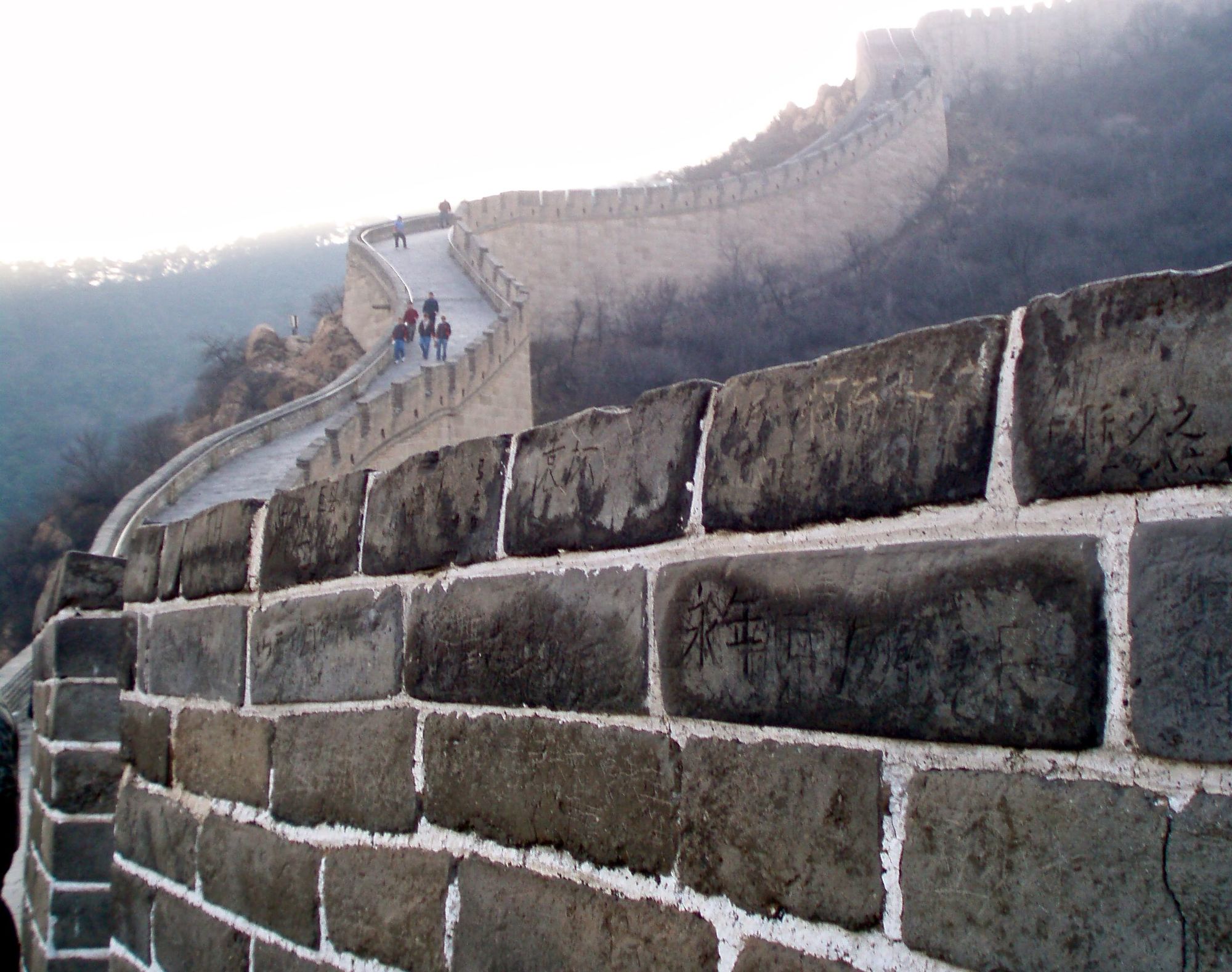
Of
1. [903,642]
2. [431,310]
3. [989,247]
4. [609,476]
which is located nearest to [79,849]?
[609,476]

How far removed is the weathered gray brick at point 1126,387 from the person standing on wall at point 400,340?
63.3 feet

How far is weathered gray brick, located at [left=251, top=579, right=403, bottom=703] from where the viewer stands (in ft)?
6.62

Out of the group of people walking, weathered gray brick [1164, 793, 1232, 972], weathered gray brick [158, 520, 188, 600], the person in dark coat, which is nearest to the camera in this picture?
weathered gray brick [1164, 793, 1232, 972]

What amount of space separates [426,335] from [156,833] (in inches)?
691

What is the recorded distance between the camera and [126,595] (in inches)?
129

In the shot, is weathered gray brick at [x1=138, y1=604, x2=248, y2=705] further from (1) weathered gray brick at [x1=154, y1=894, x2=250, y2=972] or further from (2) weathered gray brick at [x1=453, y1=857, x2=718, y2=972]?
(2) weathered gray brick at [x1=453, y1=857, x2=718, y2=972]

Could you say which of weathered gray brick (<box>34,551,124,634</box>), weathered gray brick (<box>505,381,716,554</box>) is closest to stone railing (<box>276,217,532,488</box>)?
weathered gray brick (<box>34,551,124,634</box>)

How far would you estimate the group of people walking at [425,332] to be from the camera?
19672 millimetres

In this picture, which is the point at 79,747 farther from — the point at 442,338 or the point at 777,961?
the point at 442,338

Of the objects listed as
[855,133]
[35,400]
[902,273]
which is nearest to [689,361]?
[902,273]

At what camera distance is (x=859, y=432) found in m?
1.25

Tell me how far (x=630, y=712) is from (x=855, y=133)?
3437 cm

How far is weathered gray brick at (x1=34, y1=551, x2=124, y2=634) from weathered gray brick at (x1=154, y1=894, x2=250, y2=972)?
116 cm

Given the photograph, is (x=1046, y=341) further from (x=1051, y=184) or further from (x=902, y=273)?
(x=1051, y=184)
